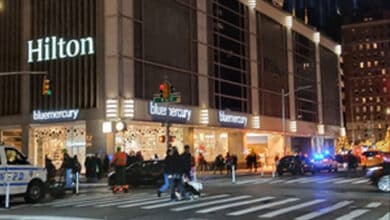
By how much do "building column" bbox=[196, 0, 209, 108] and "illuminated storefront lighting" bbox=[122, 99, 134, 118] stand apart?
11.3 m

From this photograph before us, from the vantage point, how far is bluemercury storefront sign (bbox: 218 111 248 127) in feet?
189

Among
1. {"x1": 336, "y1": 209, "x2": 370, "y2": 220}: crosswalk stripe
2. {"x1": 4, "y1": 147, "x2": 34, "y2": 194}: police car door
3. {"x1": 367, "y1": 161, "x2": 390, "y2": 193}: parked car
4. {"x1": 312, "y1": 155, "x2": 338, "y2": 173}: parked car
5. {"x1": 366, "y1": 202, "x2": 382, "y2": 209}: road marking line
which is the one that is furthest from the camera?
{"x1": 312, "y1": 155, "x2": 338, "y2": 173}: parked car

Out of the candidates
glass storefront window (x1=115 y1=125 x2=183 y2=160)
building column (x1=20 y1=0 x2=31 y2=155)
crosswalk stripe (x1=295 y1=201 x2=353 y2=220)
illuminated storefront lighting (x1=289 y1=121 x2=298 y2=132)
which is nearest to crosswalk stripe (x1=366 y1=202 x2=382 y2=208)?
crosswalk stripe (x1=295 y1=201 x2=353 y2=220)

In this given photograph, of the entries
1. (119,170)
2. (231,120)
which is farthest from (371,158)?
(119,170)

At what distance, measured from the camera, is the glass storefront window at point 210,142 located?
5711 centimetres

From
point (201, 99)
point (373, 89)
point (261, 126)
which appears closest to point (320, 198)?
point (201, 99)

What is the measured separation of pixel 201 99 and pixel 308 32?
36.2 meters

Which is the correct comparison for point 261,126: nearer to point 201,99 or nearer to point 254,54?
point 254,54

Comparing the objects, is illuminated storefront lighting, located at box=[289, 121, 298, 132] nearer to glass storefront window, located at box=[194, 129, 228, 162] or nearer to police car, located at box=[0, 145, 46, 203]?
glass storefront window, located at box=[194, 129, 228, 162]

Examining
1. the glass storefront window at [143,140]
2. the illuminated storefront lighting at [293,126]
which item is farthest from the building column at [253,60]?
Result: the glass storefront window at [143,140]

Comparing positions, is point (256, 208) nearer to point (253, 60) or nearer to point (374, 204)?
point (374, 204)

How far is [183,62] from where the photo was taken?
172 feet

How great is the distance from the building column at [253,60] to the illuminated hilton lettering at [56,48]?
24.7m

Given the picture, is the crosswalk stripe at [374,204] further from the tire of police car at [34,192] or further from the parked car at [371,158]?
the parked car at [371,158]
